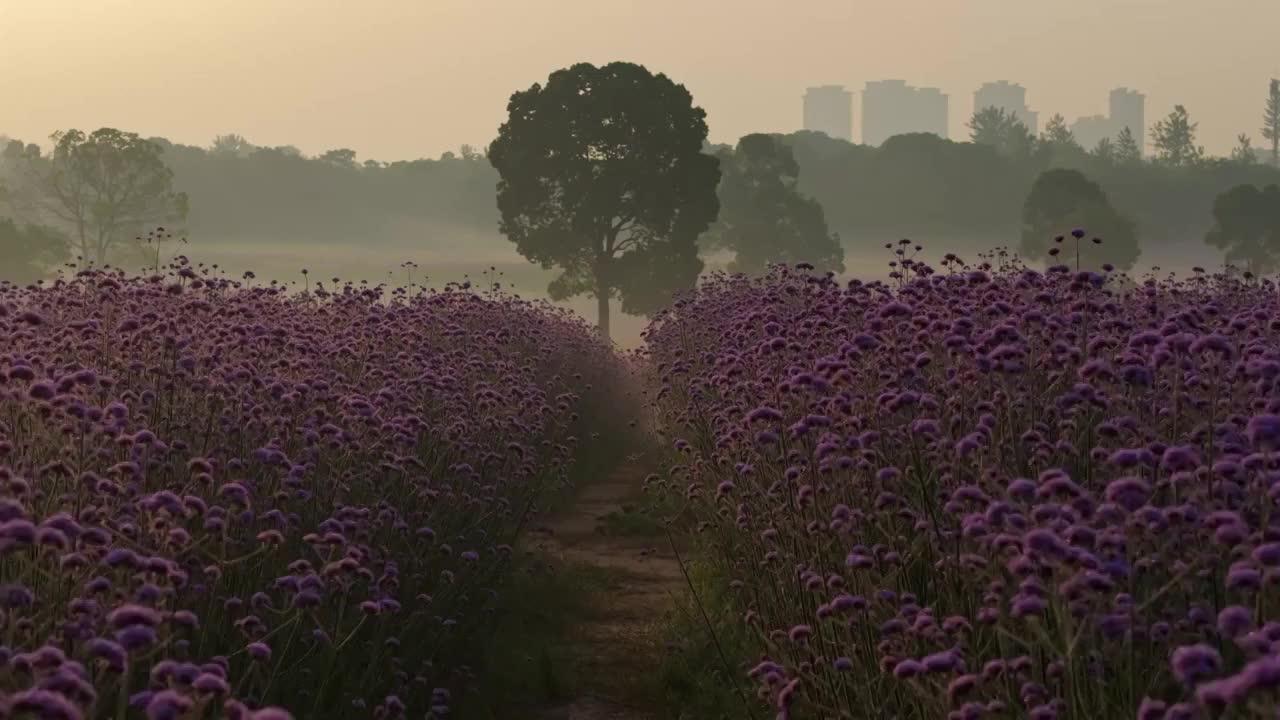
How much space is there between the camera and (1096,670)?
3877mm

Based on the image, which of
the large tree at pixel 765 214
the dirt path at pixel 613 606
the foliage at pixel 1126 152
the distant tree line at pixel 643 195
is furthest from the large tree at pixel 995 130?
the dirt path at pixel 613 606

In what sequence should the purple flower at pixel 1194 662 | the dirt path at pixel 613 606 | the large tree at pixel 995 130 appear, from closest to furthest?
the purple flower at pixel 1194 662
the dirt path at pixel 613 606
the large tree at pixel 995 130

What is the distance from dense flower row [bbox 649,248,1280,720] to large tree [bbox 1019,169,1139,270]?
6470cm

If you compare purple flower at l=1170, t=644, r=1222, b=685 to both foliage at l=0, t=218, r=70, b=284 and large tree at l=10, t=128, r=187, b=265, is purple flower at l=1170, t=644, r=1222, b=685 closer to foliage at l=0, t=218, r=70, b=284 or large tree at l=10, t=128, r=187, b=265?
foliage at l=0, t=218, r=70, b=284

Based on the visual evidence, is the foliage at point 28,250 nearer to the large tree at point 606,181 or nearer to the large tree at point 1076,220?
the large tree at point 606,181

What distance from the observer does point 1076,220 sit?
69.6 meters

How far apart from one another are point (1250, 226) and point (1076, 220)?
11304 millimetres

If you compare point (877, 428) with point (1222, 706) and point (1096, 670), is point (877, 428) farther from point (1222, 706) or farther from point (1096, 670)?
point (1222, 706)

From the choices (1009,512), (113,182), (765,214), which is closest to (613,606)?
(1009,512)

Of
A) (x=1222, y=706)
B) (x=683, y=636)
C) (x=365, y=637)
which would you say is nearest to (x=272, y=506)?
(x=365, y=637)

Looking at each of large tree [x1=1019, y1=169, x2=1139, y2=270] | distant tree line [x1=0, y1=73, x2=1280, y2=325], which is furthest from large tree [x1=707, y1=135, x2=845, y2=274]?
large tree [x1=1019, y1=169, x2=1139, y2=270]

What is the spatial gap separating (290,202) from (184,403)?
467 ft

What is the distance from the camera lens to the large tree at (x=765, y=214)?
203ft

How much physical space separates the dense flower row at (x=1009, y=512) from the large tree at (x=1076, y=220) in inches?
2547
